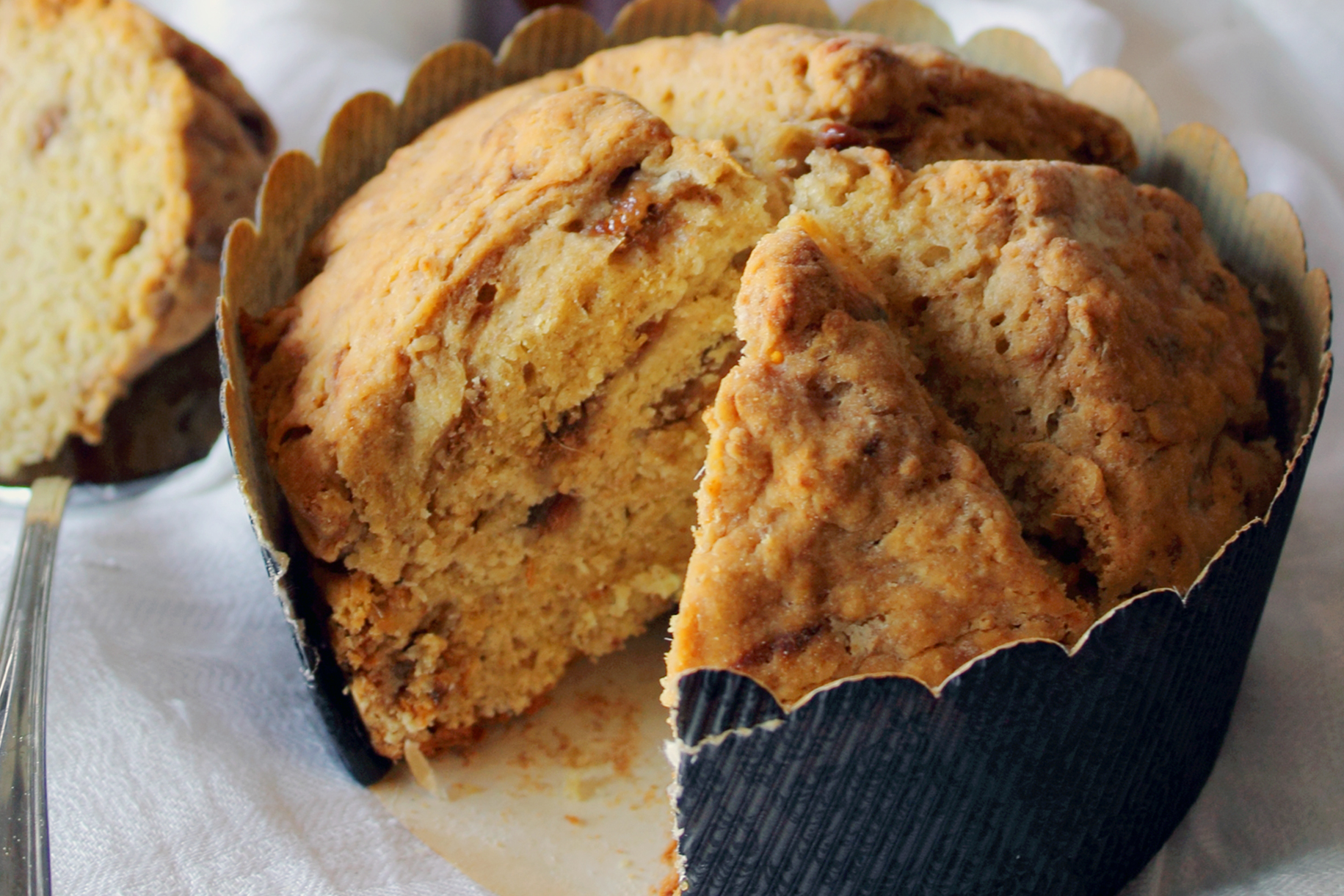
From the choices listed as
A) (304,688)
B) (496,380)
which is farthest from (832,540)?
(304,688)

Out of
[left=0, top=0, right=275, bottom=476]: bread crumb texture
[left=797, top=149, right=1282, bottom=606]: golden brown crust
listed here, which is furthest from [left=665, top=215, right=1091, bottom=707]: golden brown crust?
[left=0, top=0, right=275, bottom=476]: bread crumb texture

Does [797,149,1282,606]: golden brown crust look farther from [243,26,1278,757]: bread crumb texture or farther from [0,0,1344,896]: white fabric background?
[0,0,1344,896]: white fabric background

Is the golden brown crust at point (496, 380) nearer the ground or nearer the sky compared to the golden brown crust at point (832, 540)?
nearer the ground

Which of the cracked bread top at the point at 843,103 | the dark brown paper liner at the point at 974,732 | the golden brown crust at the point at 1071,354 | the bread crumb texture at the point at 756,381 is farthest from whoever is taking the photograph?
the cracked bread top at the point at 843,103

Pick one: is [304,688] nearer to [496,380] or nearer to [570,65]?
[496,380]

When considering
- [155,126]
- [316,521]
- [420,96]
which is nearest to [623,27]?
[420,96]

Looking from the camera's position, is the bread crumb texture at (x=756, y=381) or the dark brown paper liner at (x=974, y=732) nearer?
the dark brown paper liner at (x=974, y=732)

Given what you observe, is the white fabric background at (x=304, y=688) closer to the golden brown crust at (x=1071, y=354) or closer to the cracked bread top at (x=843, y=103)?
the golden brown crust at (x=1071, y=354)

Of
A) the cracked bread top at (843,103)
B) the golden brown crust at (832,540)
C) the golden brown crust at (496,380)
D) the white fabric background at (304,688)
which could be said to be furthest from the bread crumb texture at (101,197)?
the golden brown crust at (832,540)
